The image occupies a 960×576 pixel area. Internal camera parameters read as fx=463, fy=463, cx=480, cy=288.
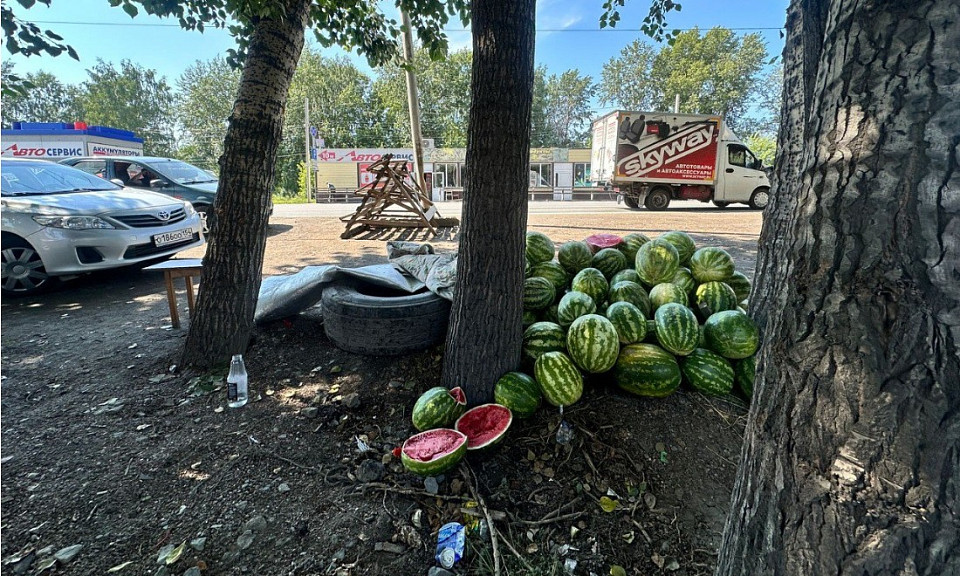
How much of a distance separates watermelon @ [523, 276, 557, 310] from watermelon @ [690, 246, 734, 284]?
1.14 meters

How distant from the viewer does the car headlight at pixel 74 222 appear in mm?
5562

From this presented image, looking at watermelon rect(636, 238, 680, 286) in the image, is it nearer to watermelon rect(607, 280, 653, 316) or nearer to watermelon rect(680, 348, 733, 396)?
watermelon rect(607, 280, 653, 316)

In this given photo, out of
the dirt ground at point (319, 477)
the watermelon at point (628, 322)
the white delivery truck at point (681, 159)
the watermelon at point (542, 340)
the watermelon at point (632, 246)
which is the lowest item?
the dirt ground at point (319, 477)

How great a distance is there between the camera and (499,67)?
249cm

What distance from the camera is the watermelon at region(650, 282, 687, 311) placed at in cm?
323

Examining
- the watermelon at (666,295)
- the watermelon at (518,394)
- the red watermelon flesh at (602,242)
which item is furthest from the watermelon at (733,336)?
the red watermelon flesh at (602,242)

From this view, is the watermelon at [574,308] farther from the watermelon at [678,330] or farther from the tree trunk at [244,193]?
the tree trunk at [244,193]

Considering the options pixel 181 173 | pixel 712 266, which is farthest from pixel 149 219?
pixel 712 266

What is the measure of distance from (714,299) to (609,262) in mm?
850

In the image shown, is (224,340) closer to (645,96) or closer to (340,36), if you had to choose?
(340,36)

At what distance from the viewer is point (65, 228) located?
18.4 feet

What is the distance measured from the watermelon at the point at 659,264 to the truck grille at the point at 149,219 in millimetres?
6481

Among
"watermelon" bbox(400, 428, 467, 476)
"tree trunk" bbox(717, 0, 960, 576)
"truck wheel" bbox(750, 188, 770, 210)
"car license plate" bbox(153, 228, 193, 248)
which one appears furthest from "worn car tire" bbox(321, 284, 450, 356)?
"truck wheel" bbox(750, 188, 770, 210)

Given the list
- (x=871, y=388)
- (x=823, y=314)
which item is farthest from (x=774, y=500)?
(x=823, y=314)
